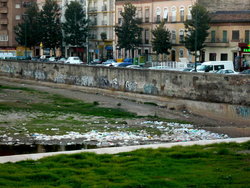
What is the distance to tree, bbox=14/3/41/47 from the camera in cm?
11756

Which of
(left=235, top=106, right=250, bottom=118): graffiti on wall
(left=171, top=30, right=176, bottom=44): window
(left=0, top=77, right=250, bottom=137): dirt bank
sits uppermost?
(left=171, top=30, right=176, bottom=44): window

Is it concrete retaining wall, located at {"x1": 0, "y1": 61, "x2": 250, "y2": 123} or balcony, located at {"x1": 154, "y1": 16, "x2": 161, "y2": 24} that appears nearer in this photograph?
concrete retaining wall, located at {"x1": 0, "y1": 61, "x2": 250, "y2": 123}

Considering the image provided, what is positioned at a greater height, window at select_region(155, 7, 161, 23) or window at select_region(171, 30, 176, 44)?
window at select_region(155, 7, 161, 23)

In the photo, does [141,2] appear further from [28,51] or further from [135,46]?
[28,51]

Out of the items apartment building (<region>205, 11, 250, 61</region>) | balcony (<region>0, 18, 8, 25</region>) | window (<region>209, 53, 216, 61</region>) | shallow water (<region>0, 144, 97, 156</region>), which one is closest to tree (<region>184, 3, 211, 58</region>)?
apartment building (<region>205, 11, 250, 61</region>)

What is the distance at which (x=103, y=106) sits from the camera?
5041cm

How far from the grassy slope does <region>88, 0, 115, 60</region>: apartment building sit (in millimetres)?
86278

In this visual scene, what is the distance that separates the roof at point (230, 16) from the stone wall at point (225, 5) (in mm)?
2315

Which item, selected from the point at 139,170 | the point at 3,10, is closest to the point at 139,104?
the point at 139,170

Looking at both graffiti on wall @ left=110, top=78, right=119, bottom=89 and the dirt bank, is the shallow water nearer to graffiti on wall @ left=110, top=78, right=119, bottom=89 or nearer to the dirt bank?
the dirt bank

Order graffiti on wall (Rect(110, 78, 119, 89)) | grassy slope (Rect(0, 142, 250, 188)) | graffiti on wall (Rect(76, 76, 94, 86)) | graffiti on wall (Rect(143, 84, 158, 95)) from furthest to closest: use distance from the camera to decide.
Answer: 1. graffiti on wall (Rect(76, 76, 94, 86))
2. graffiti on wall (Rect(110, 78, 119, 89))
3. graffiti on wall (Rect(143, 84, 158, 95))
4. grassy slope (Rect(0, 142, 250, 188))

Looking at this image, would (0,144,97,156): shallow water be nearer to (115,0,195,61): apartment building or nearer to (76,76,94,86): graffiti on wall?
(76,76,94,86): graffiti on wall

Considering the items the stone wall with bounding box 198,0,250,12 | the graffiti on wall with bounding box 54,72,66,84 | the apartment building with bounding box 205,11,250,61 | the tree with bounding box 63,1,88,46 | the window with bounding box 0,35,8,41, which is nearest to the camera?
the graffiti on wall with bounding box 54,72,66,84

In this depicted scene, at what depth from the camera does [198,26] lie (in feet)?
268
